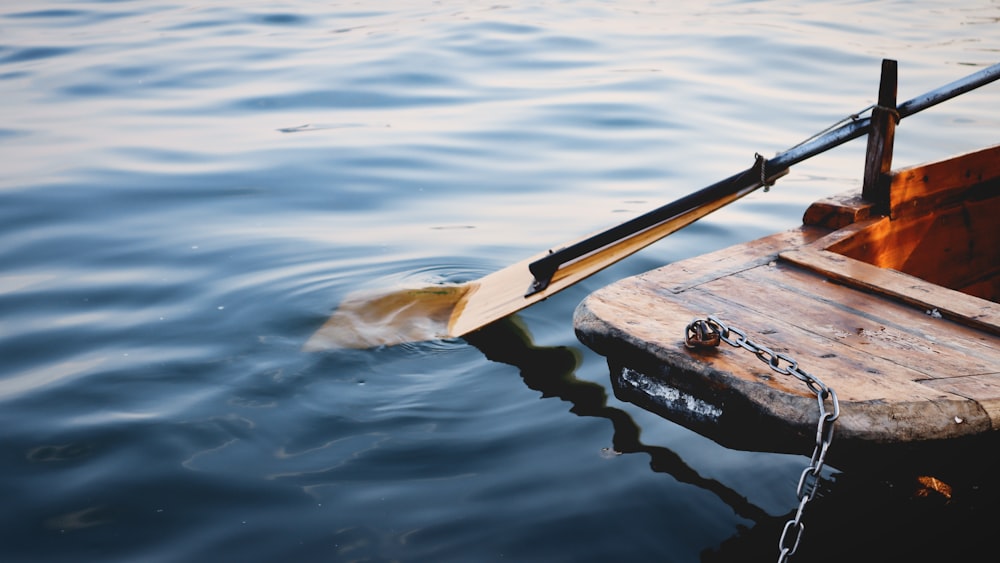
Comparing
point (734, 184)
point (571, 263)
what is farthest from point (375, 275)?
point (734, 184)

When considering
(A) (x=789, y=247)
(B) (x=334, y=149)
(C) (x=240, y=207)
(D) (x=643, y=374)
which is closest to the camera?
(D) (x=643, y=374)

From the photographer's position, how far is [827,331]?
2.60m

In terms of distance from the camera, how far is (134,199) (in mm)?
5871

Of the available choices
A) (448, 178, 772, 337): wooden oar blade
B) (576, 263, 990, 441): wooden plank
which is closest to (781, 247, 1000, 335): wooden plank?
(576, 263, 990, 441): wooden plank

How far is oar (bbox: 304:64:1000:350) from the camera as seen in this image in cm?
349

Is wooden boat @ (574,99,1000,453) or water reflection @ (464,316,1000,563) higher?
wooden boat @ (574,99,1000,453)

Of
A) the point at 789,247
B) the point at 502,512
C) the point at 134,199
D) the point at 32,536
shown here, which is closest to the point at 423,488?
the point at 502,512

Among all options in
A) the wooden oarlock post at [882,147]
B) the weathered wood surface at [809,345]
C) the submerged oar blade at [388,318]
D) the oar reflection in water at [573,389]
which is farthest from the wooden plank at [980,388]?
the submerged oar blade at [388,318]

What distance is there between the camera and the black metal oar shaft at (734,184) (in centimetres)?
347

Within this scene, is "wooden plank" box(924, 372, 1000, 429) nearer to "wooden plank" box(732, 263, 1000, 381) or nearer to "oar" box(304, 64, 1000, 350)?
"wooden plank" box(732, 263, 1000, 381)

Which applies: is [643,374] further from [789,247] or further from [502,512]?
[789,247]

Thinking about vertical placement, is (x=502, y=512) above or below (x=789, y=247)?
below

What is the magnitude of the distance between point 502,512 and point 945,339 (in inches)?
57.8

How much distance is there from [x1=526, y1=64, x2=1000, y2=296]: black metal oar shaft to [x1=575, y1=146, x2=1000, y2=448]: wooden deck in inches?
9.3
